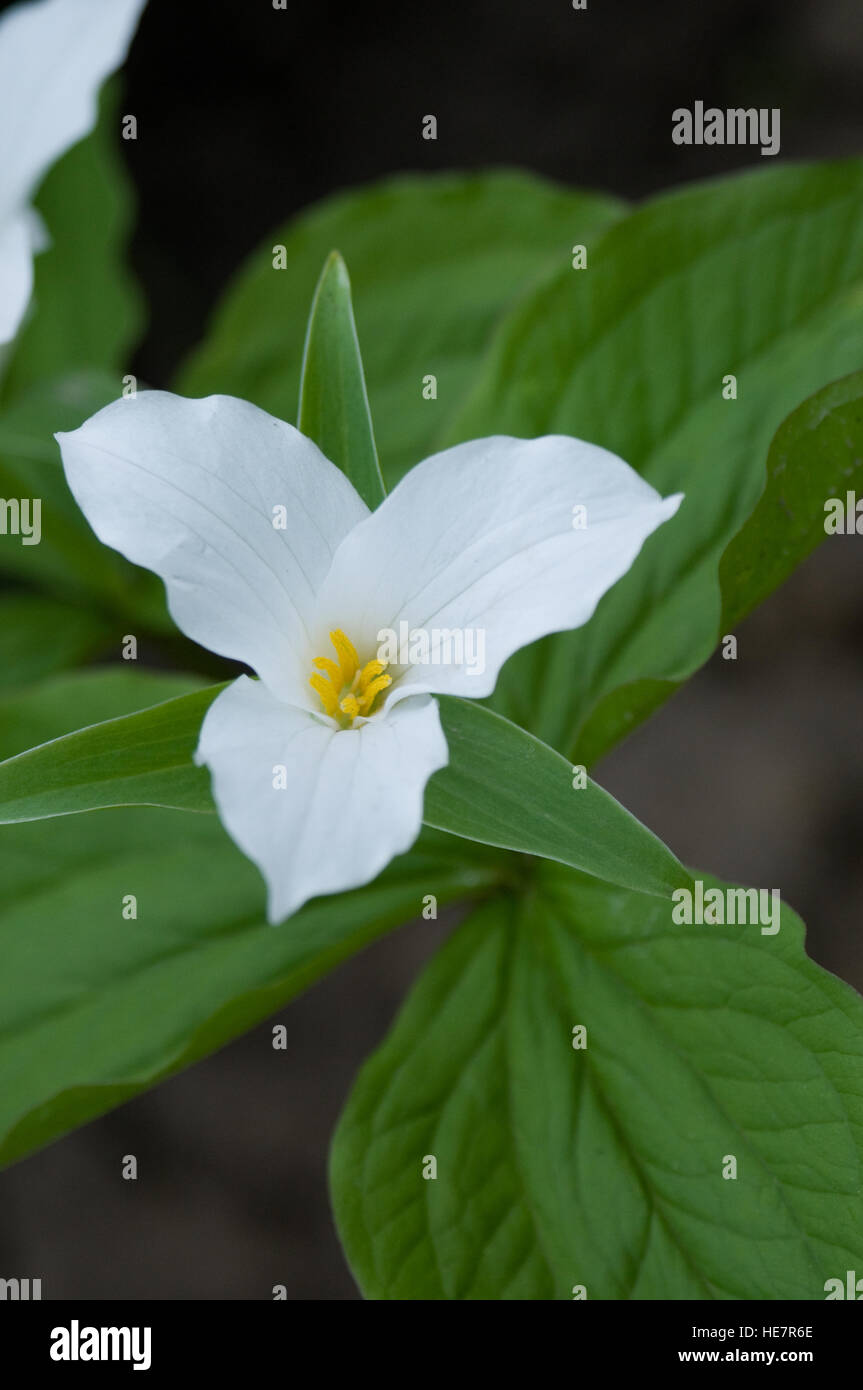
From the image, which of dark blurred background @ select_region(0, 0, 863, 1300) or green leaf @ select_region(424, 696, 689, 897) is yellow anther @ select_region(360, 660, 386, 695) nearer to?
green leaf @ select_region(424, 696, 689, 897)

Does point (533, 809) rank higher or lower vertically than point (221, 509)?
lower

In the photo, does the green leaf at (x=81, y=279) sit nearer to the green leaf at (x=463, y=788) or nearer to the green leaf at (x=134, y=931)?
the green leaf at (x=134, y=931)

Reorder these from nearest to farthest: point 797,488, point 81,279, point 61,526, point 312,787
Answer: point 312,787, point 797,488, point 61,526, point 81,279

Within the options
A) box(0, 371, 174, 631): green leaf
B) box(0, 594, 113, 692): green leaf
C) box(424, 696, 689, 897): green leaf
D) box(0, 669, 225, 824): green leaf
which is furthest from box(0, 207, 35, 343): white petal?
box(0, 594, 113, 692): green leaf

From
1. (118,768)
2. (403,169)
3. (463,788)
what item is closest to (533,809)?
(463,788)

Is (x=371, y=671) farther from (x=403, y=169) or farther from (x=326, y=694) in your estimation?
(x=403, y=169)

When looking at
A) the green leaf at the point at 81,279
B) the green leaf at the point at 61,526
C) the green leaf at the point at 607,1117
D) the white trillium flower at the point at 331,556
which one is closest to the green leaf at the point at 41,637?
the green leaf at the point at 61,526

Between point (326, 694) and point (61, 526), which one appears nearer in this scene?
point (326, 694)

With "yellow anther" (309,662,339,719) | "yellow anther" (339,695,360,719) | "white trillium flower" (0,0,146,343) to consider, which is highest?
"white trillium flower" (0,0,146,343)
